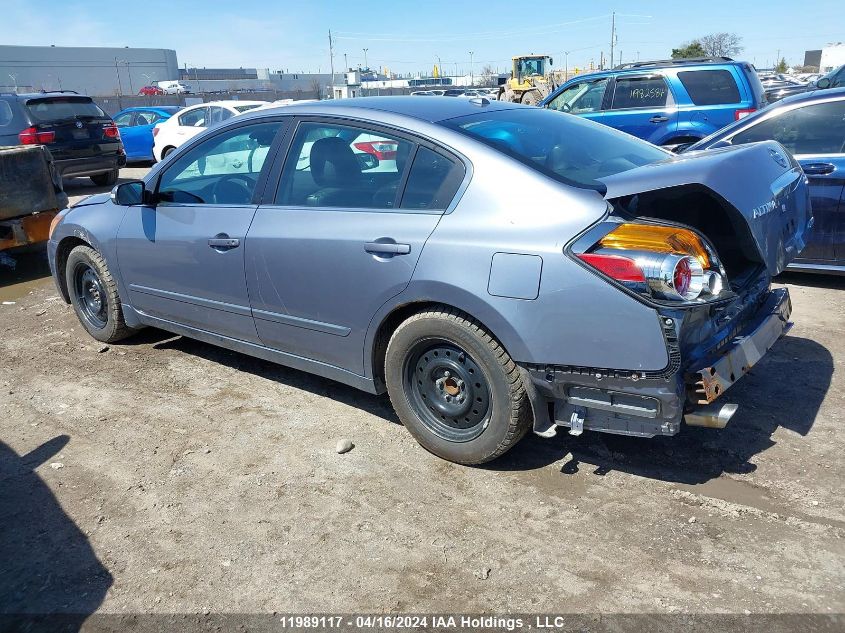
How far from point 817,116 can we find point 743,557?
449 centimetres

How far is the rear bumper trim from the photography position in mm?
2846

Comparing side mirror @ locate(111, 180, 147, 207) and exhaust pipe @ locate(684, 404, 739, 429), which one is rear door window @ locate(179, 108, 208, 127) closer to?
side mirror @ locate(111, 180, 147, 207)

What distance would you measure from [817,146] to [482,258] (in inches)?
163

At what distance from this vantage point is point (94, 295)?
5.37 metres

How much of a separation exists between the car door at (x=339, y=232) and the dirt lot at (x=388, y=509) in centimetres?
62

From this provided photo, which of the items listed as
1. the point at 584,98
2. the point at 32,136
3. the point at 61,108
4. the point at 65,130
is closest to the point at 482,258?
the point at 584,98

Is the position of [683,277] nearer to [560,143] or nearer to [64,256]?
[560,143]

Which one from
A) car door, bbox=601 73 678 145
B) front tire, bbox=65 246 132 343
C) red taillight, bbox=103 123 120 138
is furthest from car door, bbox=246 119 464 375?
red taillight, bbox=103 123 120 138

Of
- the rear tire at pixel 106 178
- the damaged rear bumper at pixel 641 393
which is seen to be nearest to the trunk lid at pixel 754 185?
the damaged rear bumper at pixel 641 393

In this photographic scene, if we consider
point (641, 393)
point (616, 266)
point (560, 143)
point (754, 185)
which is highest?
point (560, 143)

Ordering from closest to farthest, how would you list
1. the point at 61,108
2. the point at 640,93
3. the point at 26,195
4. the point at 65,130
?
the point at 26,195 → the point at 640,93 → the point at 65,130 → the point at 61,108

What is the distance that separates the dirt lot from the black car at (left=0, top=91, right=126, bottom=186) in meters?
9.20

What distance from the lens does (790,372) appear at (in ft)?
14.1

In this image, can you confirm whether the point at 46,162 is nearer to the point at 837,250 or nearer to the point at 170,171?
the point at 170,171
